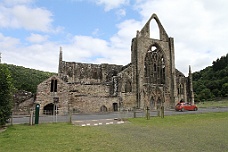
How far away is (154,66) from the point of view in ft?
139

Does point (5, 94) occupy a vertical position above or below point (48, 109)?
above

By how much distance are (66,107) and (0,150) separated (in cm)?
2377

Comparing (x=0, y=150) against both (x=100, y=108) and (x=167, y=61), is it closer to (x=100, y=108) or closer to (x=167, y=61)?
(x=100, y=108)

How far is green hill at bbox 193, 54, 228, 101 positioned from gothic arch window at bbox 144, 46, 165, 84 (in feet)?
104

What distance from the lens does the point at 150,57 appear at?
41812 mm

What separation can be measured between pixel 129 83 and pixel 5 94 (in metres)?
26.3

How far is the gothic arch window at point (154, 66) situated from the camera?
41.2 meters

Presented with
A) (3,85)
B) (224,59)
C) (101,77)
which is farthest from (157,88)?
(224,59)

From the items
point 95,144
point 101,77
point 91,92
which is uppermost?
point 101,77

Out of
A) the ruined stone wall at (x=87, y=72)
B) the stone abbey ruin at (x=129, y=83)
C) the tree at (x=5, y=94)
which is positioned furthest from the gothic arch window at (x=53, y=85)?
the tree at (x=5, y=94)

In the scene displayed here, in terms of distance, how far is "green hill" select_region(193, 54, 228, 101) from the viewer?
66619 mm

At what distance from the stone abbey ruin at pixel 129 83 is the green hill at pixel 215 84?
92.3 ft

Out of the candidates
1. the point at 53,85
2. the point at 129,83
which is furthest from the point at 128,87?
the point at 53,85

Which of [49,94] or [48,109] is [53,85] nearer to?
[49,94]
